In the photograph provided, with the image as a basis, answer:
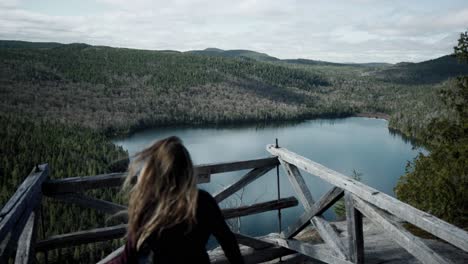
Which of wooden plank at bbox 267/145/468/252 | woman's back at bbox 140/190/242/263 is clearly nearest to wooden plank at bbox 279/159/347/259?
wooden plank at bbox 267/145/468/252

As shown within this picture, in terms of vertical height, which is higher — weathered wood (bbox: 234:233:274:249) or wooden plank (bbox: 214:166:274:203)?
wooden plank (bbox: 214:166:274:203)

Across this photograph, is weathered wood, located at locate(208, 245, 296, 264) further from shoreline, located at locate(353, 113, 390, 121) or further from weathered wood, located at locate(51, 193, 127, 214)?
shoreline, located at locate(353, 113, 390, 121)

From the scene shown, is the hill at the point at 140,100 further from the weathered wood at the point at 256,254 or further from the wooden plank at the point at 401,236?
the wooden plank at the point at 401,236

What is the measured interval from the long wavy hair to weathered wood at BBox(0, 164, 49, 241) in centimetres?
160

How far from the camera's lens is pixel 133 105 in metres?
145

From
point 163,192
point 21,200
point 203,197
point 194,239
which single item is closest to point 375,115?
point 21,200

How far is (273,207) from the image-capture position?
6.21m

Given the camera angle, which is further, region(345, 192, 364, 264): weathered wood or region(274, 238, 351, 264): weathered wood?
region(274, 238, 351, 264): weathered wood

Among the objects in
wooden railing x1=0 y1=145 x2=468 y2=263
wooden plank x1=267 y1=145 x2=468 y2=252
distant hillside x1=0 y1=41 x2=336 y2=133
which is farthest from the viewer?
distant hillside x1=0 y1=41 x2=336 y2=133

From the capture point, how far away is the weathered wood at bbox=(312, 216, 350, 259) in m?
5.07

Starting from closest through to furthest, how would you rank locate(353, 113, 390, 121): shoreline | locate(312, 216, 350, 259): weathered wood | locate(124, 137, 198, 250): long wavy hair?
1. locate(124, 137, 198, 250): long wavy hair
2. locate(312, 216, 350, 259): weathered wood
3. locate(353, 113, 390, 121): shoreline

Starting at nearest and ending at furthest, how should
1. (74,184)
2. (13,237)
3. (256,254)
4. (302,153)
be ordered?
(13,237) < (74,184) < (256,254) < (302,153)

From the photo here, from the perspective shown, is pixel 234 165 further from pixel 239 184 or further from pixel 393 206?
pixel 393 206

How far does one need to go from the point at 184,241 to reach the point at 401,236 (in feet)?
8.73
